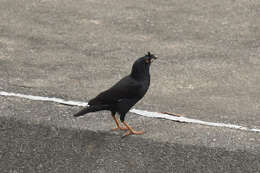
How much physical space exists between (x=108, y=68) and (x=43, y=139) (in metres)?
3.44

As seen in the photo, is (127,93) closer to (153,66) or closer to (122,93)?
(122,93)

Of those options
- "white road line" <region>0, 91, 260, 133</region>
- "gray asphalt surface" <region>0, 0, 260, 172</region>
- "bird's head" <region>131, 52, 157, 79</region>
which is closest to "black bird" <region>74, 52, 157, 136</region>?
"bird's head" <region>131, 52, 157, 79</region>

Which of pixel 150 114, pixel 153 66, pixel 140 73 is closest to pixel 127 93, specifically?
pixel 140 73

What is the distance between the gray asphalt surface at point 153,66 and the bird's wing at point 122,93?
639 millimetres

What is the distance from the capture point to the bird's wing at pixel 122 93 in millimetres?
7035

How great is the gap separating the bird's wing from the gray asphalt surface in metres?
0.64

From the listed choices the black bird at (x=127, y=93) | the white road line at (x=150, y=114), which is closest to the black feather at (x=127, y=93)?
the black bird at (x=127, y=93)

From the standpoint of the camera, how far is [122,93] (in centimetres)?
706

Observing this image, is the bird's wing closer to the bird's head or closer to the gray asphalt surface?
the bird's head

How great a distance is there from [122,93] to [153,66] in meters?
3.85

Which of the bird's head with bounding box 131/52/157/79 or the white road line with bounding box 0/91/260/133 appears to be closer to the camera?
the bird's head with bounding box 131/52/157/79

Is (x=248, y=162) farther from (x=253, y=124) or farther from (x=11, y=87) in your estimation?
(x=11, y=87)

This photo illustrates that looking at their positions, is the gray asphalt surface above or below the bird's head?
below

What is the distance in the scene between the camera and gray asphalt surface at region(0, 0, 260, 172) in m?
7.48
